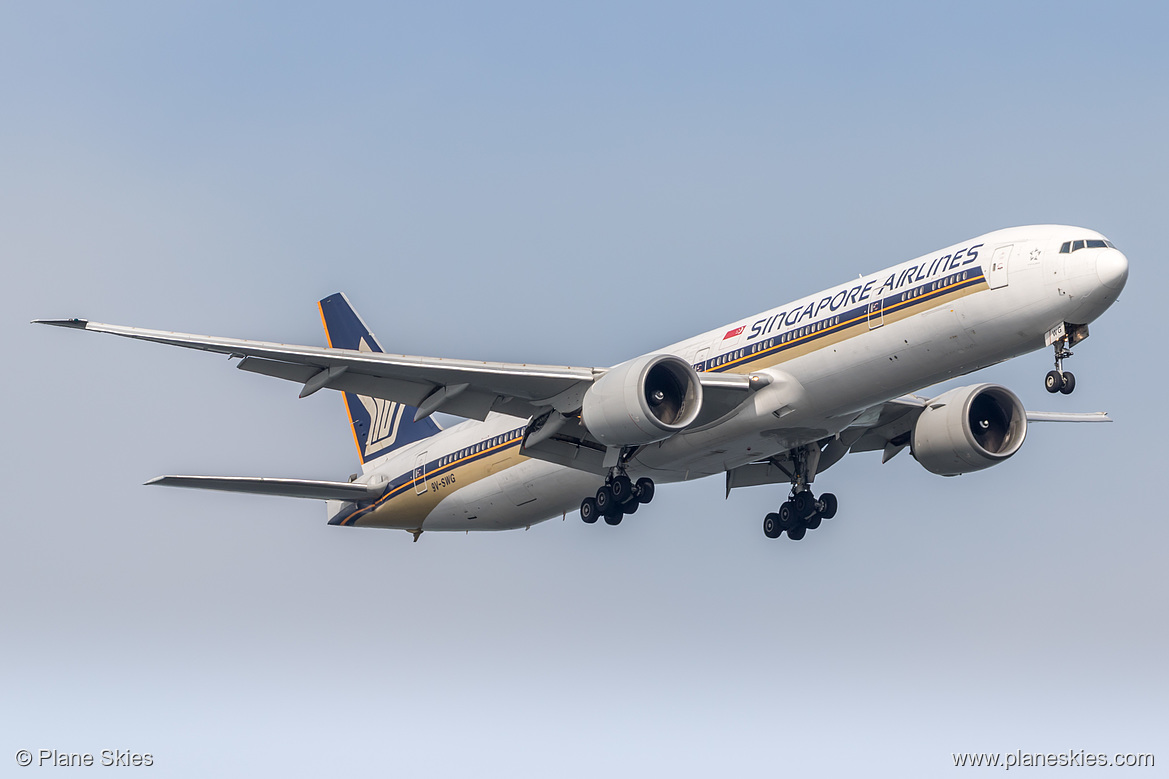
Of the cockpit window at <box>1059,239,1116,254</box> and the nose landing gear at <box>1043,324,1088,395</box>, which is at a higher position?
the cockpit window at <box>1059,239,1116,254</box>

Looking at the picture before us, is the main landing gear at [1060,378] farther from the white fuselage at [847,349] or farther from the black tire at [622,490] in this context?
the black tire at [622,490]

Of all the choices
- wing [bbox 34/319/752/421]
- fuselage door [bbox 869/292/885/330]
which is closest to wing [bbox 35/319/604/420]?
wing [bbox 34/319/752/421]

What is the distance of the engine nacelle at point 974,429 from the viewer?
116 feet

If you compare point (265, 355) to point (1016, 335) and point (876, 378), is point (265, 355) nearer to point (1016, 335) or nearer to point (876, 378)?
point (876, 378)

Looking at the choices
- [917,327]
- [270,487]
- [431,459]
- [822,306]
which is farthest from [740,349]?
[270,487]

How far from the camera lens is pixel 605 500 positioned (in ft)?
115

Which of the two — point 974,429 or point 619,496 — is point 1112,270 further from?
point 619,496

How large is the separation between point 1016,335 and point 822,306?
A: 4681mm

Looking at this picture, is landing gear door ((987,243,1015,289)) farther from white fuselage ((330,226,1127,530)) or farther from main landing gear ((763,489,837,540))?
main landing gear ((763,489,837,540))

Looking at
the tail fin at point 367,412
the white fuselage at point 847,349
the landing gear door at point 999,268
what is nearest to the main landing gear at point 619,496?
the white fuselage at point 847,349

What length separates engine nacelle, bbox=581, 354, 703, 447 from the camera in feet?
102

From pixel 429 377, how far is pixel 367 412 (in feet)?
35.7

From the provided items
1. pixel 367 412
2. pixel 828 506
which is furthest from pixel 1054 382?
pixel 367 412

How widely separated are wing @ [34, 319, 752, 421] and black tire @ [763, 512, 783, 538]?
6674mm
